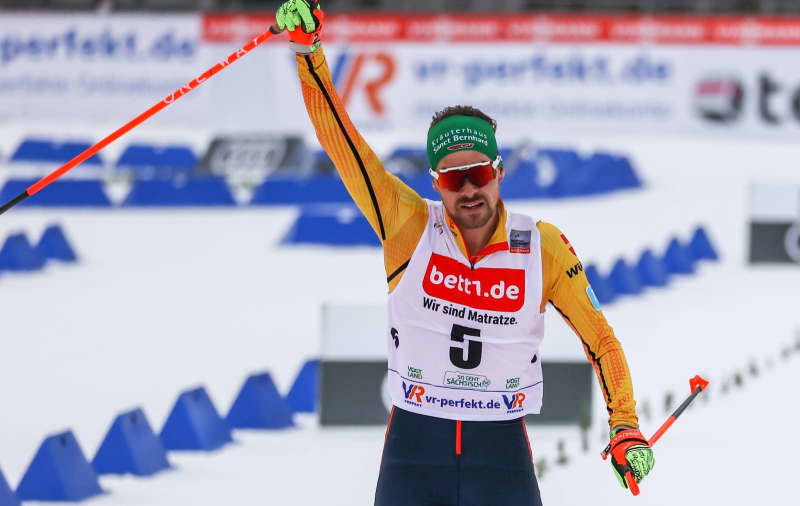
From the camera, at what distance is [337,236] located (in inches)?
596

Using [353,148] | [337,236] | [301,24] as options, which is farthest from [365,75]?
[353,148]

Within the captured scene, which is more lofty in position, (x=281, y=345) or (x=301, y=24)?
(x=301, y=24)

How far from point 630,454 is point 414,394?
1.87 ft

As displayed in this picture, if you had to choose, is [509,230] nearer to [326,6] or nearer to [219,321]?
[219,321]

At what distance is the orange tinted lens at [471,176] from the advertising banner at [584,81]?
70.5 feet

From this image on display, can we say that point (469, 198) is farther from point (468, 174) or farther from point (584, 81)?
point (584, 81)

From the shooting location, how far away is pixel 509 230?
12.5 ft

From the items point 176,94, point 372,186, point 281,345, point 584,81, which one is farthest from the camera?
point 584,81

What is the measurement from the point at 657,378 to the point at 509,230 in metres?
5.64

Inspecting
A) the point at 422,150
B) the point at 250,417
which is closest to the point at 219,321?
the point at 250,417

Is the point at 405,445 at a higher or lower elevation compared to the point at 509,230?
lower

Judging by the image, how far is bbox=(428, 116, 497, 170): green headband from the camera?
3762 millimetres

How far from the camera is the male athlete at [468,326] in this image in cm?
372

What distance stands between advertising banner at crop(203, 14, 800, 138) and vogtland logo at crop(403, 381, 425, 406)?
70.5 ft
